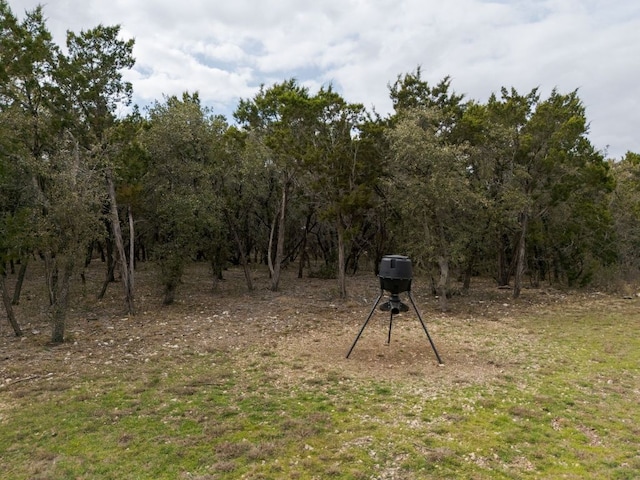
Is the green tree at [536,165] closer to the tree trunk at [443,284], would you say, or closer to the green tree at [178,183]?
the tree trunk at [443,284]

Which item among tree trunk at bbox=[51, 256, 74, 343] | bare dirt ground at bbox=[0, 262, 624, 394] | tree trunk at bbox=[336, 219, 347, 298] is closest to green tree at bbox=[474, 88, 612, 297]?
bare dirt ground at bbox=[0, 262, 624, 394]

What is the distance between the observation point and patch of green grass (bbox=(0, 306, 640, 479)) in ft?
20.9

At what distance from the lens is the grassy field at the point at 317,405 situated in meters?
6.46

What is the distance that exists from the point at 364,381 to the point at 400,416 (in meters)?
2.17

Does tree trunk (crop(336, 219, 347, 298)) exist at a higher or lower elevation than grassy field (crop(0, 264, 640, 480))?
higher

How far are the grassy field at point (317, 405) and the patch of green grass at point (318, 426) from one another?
0.03 m

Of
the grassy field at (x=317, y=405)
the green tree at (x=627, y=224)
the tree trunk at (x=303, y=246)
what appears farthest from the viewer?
the tree trunk at (x=303, y=246)

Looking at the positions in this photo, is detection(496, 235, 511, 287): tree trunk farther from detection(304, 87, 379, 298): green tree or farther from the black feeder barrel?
the black feeder barrel

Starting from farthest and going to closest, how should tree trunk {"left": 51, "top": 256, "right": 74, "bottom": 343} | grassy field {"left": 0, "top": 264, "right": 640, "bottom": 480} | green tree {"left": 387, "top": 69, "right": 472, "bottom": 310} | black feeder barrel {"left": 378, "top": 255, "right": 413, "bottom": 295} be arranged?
green tree {"left": 387, "top": 69, "right": 472, "bottom": 310}, tree trunk {"left": 51, "top": 256, "right": 74, "bottom": 343}, black feeder barrel {"left": 378, "top": 255, "right": 413, "bottom": 295}, grassy field {"left": 0, "top": 264, "right": 640, "bottom": 480}

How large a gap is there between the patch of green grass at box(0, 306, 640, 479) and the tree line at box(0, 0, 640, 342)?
6.49m

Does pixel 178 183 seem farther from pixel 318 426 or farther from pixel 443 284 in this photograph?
pixel 318 426

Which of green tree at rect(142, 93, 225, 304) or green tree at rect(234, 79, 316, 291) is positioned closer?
green tree at rect(142, 93, 225, 304)

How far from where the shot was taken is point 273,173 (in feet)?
89.6

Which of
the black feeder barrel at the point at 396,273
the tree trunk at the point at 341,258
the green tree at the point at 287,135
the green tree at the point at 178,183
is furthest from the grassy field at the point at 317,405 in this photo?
the green tree at the point at 287,135
